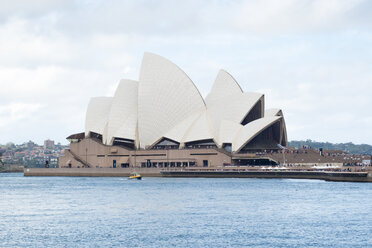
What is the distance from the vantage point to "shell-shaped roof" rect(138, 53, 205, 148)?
96812mm

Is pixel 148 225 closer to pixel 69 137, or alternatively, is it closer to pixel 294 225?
pixel 294 225

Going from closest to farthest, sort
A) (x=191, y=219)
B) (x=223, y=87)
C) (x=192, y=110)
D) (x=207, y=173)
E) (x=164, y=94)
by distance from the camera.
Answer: (x=191, y=219) → (x=207, y=173) → (x=164, y=94) → (x=192, y=110) → (x=223, y=87)

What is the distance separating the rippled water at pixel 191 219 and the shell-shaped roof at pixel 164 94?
3927 cm

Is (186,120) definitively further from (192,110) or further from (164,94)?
(164,94)

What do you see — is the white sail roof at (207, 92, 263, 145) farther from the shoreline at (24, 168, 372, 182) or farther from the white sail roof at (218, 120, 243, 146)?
the shoreline at (24, 168, 372, 182)

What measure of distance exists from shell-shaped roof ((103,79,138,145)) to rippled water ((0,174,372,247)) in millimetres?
45320

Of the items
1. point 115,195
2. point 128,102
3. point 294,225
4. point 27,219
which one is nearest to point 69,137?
point 128,102

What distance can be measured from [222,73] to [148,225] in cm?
6365

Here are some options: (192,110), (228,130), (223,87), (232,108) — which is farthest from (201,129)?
(223,87)

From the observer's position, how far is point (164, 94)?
318 ft

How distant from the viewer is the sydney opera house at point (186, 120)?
95688 millimetres

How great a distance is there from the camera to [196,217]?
4062cm

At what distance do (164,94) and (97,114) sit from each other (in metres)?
18.9

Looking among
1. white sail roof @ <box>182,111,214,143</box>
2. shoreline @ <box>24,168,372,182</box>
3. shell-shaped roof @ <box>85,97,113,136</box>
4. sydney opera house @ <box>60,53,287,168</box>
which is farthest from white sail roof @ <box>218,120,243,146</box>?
shell-shaped roof @ <box>85,97,113,136</box>
